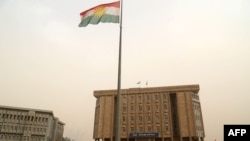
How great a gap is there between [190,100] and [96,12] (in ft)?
229

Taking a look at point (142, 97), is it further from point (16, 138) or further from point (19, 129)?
point (16, 138)

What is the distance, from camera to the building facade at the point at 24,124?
83.5 metres

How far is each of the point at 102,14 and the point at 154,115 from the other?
70.3m

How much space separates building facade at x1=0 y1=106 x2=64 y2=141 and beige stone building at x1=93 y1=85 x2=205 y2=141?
20.1 meters

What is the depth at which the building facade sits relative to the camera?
8350cm

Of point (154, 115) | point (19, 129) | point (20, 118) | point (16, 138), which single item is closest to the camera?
point (154, 115)

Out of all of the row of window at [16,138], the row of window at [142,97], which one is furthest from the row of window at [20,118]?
the row of window at [142,97]

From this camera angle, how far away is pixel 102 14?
14.7 metres

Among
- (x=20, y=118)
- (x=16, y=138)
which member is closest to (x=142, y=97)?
(x=20, y=118)

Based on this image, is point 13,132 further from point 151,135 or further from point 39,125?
point 151,135

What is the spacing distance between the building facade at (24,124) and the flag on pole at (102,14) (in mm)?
81623

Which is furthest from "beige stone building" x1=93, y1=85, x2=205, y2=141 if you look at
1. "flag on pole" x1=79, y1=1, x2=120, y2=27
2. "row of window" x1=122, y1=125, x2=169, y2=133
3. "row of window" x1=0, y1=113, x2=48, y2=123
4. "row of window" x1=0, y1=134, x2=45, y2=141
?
"flag on pole" x1=79, y1=1, x2=120, y2=27

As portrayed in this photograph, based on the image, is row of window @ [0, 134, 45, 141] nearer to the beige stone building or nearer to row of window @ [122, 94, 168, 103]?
the beige stone building

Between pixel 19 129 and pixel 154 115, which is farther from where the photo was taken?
pixel 19 129
